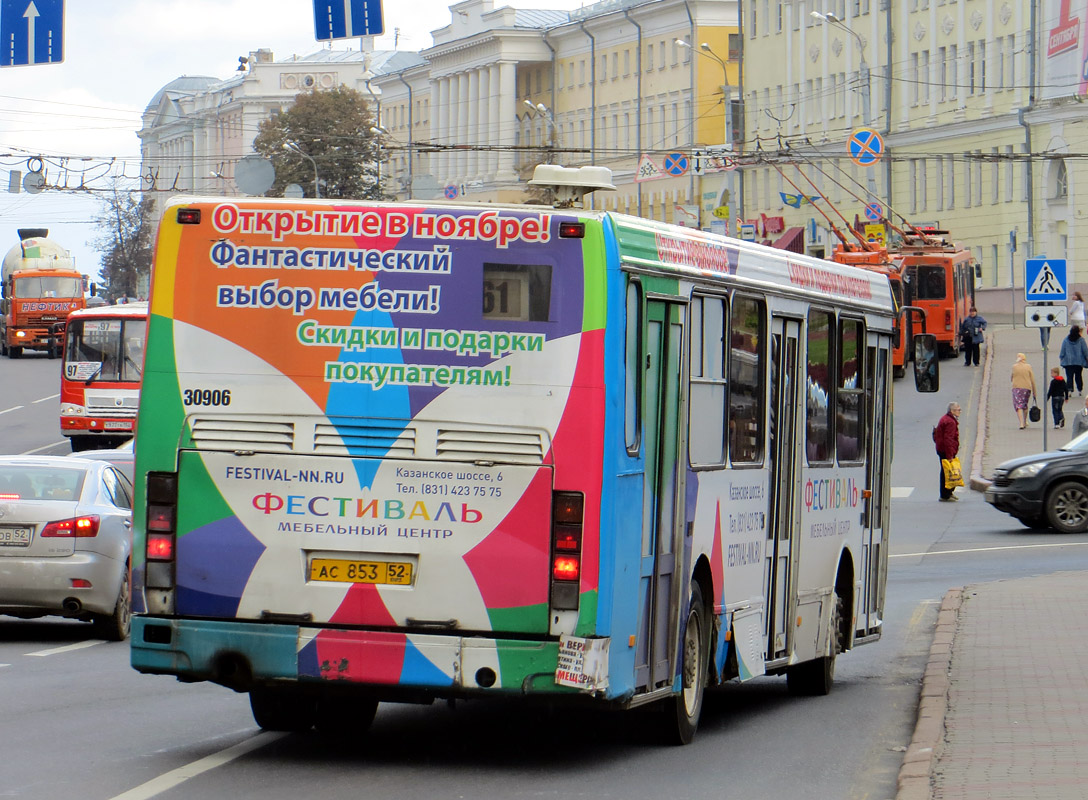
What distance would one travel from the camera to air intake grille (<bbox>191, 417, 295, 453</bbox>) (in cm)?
939

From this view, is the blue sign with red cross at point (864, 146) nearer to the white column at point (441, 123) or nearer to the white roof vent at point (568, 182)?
the white roof vent at point (568, 182)

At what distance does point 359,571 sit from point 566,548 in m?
0.92

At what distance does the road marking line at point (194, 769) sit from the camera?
28.6 ft

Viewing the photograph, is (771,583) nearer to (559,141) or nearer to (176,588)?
(176,588)

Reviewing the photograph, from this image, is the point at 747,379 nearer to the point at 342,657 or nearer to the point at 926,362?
the point at 342,657

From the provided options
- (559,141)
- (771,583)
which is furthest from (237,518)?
(559,141)

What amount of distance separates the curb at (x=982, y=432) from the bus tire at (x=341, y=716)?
69.1ft

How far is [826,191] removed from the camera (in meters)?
93.2

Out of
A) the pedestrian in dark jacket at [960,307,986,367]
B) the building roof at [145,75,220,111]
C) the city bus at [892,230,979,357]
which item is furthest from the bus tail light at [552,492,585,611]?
the building roof at [145,75,220,111]

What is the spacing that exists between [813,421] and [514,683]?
4124 millimetres

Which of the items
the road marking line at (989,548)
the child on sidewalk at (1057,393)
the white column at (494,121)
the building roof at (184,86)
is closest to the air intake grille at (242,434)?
the road marking line at (989,548)

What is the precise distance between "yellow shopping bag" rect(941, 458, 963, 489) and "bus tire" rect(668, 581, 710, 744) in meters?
23.6

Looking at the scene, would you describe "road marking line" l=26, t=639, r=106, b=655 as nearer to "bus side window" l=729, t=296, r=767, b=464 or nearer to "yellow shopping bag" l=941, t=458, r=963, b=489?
"bus side window" l=729, t=296, r=767, b=464

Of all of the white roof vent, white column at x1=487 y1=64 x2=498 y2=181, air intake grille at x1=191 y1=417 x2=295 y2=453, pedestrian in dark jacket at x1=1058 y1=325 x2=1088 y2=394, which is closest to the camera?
air intake grille at x1=191 y1=417 x2=295 y2=453
